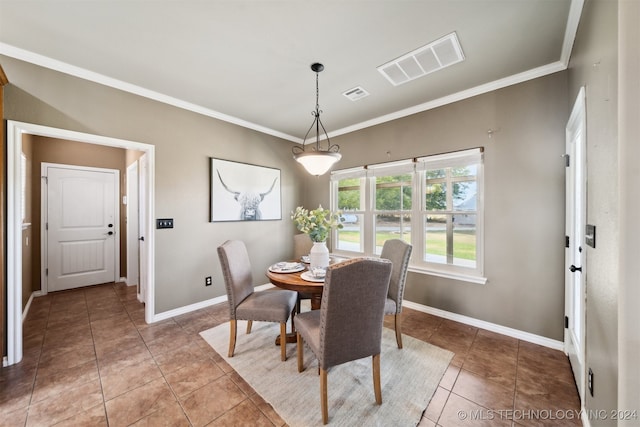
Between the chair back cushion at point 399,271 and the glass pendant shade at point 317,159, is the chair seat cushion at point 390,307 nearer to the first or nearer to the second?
the chair back cushion at point 399,271

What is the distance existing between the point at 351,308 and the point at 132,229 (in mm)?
4282

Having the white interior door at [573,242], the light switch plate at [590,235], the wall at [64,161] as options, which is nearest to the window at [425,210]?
the white interior door at [573,242]

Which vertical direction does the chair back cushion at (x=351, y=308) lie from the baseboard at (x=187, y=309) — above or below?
above

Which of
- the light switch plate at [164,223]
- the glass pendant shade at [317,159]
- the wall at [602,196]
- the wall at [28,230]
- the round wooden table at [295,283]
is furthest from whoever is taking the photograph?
the wall at [28,230]

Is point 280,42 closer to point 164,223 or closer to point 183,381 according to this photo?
point 164,223

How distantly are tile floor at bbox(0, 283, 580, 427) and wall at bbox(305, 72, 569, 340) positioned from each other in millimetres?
306

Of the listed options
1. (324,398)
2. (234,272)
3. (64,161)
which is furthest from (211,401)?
(64,161)

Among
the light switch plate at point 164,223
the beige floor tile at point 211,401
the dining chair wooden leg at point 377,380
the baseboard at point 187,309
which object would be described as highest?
the light switch plate at point 164,223

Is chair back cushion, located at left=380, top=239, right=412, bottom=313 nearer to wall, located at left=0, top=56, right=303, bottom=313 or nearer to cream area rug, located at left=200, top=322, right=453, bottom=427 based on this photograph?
cream area rug, located at left=200, top=322, right=453, bottom=427

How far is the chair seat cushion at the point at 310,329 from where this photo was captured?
1608 millimetres

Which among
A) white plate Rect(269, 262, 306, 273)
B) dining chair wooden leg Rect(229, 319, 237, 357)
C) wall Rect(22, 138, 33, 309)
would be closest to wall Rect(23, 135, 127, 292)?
wall Rect(22, 138, 33, 309)

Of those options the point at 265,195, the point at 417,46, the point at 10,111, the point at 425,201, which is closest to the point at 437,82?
the point at 417,46

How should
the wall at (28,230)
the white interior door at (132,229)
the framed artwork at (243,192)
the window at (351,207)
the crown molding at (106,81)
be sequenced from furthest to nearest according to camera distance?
the white interior door at (132,229) < the window at (351,207) < the framed artwork at (243,192) < the wall at (28,230) < the crown molding at (106,81)

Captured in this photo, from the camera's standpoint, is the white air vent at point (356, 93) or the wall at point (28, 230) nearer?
the white air vent at point (356, 93)
